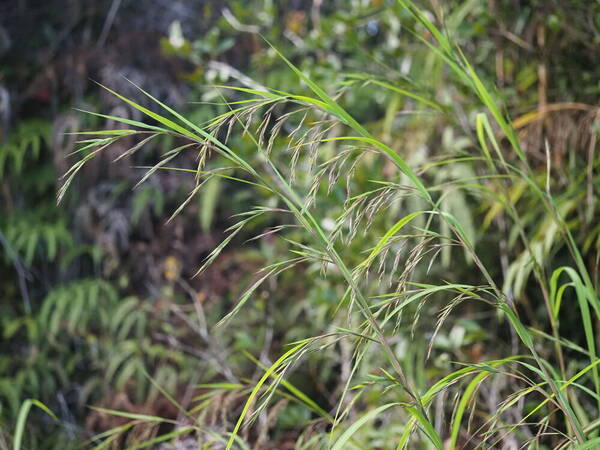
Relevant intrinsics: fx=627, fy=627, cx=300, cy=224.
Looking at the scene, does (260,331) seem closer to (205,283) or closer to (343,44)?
(205,283)

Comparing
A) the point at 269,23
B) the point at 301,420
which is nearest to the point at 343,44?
the point at 269,23

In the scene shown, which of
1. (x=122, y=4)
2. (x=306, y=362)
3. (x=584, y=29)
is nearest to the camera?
(x=584, y=29)

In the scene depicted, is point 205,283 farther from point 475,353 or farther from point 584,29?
point 584,29

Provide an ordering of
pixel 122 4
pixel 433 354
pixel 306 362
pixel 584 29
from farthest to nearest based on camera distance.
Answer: pixel 122 4, pixel 306 362, pixel 433 354, pixel 584 29

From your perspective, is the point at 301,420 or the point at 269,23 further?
the point at 269,23

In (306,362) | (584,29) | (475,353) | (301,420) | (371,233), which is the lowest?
(306,362)

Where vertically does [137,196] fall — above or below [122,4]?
below
